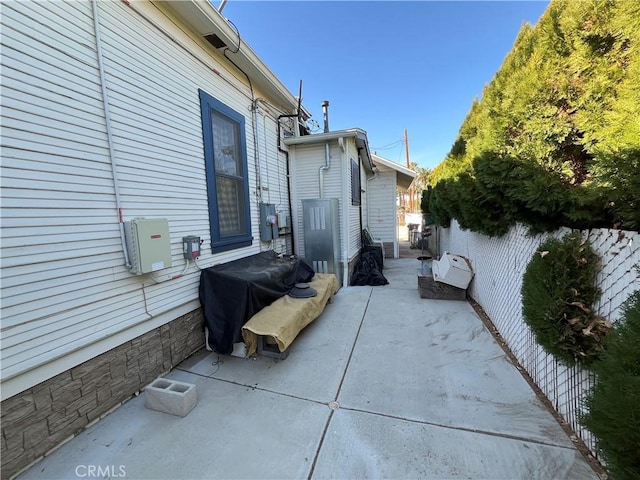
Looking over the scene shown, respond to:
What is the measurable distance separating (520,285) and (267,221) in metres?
3.76

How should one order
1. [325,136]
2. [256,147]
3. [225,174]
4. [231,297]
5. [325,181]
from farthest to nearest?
[325,181]
[325,136]
[256,147]
[225,174]
[231,297]

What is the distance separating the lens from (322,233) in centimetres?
546

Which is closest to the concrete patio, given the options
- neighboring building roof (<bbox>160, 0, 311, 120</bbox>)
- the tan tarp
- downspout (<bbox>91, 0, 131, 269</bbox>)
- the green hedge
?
the tan tarp

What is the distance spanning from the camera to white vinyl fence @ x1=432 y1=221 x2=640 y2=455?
151 cm

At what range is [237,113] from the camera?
4.05 meters

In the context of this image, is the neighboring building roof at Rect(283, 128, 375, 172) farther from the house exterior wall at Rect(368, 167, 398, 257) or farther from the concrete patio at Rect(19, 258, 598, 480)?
the concrete patio at Rect(19, 258, 598, 480)

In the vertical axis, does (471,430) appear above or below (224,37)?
below

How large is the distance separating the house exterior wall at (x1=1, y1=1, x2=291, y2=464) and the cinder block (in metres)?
0.55

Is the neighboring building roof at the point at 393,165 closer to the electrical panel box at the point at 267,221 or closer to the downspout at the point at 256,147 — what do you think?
the downspout at the point at 256,147

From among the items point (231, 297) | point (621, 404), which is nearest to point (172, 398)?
point (231, 297)

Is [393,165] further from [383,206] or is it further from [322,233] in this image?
[322,233]

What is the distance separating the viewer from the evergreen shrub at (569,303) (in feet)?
5.38

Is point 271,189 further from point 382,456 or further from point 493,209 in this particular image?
point 382,456

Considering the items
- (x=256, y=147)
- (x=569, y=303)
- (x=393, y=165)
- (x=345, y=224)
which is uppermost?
(x=393, y=165)
